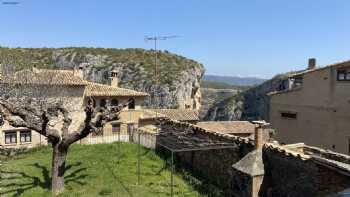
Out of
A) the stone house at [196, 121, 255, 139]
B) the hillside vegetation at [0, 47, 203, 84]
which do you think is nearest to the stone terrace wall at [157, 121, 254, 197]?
the stone house at [196, 121, 255, 139]

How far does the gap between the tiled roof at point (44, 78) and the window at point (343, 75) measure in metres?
24.0

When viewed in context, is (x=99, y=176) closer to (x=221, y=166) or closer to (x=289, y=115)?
(x=221, y=166)

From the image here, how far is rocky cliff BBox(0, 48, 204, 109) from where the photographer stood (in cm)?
7712

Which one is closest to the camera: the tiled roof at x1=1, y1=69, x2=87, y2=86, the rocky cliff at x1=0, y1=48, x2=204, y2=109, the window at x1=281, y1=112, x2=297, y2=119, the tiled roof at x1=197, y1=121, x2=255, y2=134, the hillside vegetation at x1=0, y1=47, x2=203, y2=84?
the window at x1=281, y1=112, x2=297, y2=119

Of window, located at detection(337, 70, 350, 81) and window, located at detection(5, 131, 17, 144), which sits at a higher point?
window, located at detection(337, 70, 350, 81)

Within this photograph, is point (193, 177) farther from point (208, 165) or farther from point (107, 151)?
point (107, 151)

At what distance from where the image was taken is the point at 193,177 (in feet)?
68.1

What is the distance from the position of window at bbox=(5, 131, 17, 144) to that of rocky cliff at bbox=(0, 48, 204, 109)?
37.1m

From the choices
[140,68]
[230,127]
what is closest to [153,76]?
[140,68]

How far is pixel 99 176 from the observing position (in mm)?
20547

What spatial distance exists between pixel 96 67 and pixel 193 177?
73.3m

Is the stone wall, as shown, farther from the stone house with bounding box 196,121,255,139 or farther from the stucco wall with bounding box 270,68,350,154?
the stone house with bounding box 196,121,255,139

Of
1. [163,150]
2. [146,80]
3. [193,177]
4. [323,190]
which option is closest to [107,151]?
[163,150]

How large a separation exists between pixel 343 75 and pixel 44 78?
87.6 ft
